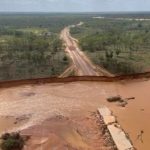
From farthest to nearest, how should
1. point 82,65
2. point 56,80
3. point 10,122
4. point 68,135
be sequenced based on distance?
point 82,65 → point 56,80 → point 10,122 → point 68,135

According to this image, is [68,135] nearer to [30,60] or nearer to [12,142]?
[12,142]

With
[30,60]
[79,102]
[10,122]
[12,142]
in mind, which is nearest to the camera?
[12,142]

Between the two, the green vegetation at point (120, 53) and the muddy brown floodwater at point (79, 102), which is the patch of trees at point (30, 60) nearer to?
the green vegetation at point (120, 53)

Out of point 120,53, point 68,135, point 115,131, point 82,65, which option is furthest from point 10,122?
point 120,53

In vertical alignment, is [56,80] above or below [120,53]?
above

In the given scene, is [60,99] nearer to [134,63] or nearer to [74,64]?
[74,64]

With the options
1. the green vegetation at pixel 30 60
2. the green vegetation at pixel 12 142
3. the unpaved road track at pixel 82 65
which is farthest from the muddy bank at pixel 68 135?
the green vegetation at pixel 30 60
